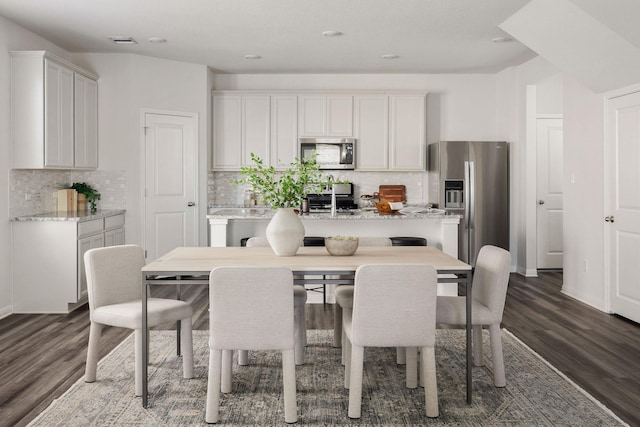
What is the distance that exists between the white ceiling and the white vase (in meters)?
2.24

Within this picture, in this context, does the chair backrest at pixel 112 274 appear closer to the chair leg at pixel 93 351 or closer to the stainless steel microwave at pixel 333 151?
the chair leg at pixel 93 351

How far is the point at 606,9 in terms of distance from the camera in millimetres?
4250

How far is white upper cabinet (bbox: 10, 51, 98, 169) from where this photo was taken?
17.6 feet

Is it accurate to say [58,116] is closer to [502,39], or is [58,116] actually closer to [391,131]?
[391,131]

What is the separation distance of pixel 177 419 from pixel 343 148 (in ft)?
17.4

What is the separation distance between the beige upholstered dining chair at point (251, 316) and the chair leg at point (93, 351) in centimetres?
92

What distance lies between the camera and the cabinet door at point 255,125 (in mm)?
7773

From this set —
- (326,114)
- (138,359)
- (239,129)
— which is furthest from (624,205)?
(239,129)

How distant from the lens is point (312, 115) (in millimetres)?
7801

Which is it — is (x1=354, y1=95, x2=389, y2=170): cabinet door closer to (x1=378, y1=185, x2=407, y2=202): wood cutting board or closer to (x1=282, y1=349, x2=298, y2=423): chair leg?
(x1=378, y1=185, x2=407, y2=202): wood cutting board

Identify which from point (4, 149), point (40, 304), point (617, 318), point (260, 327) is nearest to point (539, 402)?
point (260, 327)

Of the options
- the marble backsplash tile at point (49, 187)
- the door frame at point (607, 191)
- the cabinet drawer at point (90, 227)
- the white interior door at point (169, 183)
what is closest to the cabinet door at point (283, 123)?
the white interior door at point (169, 183)

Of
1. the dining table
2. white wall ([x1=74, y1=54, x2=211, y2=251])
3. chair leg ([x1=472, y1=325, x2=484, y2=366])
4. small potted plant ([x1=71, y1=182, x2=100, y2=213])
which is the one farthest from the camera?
white wall ([x1=74, y1=54, x2=211, y2=251])

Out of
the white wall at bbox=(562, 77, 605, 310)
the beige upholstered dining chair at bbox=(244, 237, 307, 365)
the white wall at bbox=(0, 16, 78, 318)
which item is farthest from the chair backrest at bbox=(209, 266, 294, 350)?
the white wall at bbox=(562, 77, 605, 310)
